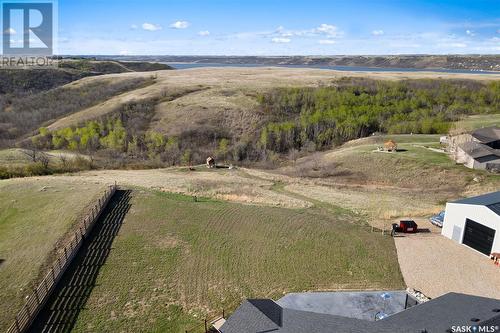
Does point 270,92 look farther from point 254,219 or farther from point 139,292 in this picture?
point 139,292

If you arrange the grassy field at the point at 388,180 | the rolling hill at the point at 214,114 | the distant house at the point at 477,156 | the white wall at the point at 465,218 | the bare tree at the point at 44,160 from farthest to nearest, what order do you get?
the rolling hill at the point at 214,114
the bare tree at the point at 44,160
the distant house at the point at 477,156
the grassy field at the point at 388,180
the white wall at the point at 465,218

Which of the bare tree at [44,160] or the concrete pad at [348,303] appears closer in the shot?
the concrete pad at [348,303]

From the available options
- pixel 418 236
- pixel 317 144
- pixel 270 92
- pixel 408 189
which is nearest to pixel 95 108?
pixel 270 92

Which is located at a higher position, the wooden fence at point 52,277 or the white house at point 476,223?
the white house at point 476,223

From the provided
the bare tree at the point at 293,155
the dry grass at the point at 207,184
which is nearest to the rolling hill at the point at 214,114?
the bare tree at the point at 293,155
